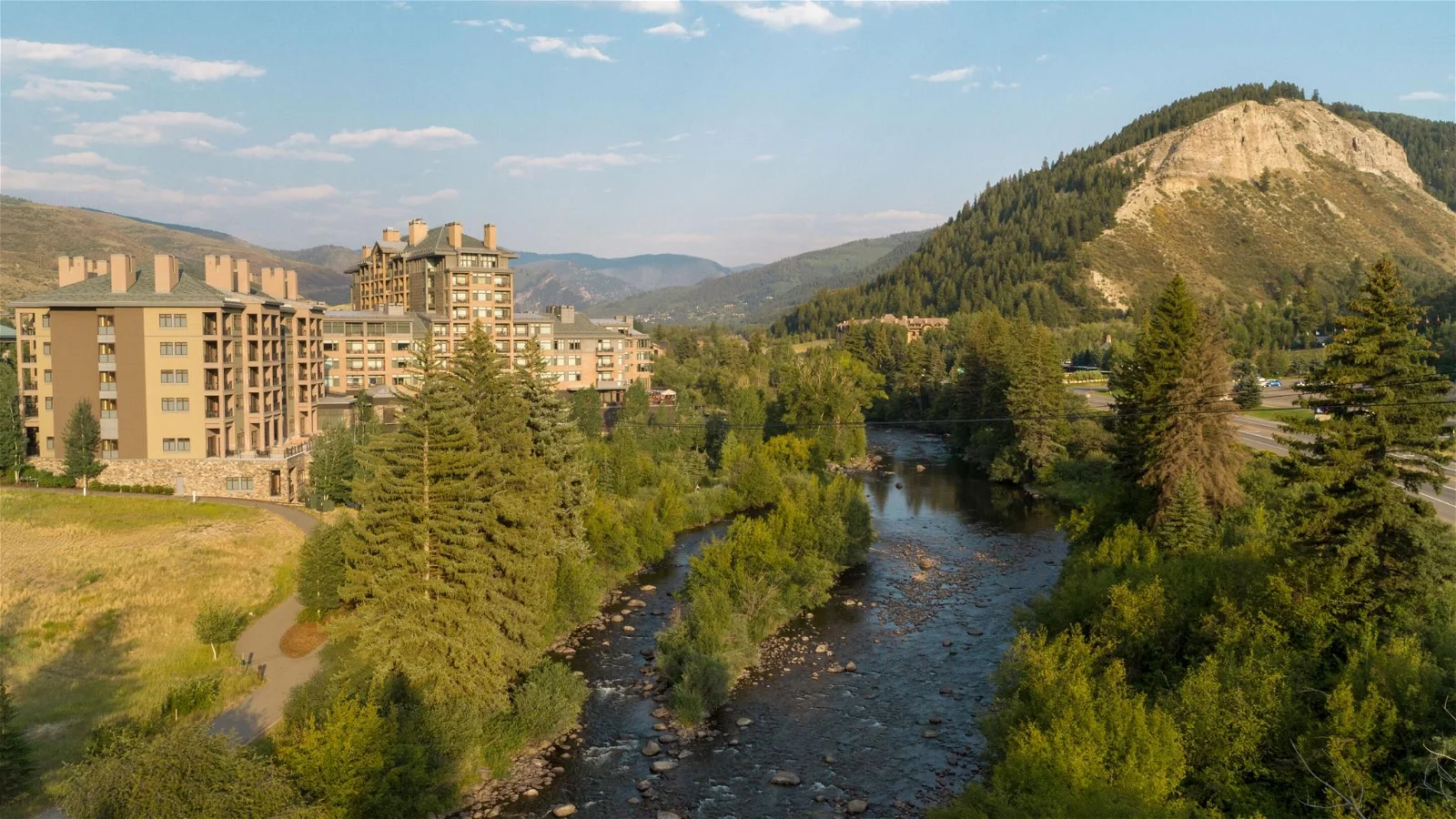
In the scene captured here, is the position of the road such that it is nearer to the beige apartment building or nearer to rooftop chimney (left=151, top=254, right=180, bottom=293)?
the beige apartment building

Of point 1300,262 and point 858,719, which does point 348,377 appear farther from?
point 1300,262

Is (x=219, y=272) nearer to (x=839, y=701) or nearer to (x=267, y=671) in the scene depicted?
(x=267, y=671)

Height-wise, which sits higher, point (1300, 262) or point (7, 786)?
point (1300, 262)

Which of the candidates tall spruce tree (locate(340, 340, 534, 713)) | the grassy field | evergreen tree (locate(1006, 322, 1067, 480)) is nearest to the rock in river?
tall spruce tree (locate(340, 340, 534, 713))

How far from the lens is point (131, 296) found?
151 feet

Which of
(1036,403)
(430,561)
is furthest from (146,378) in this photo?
(1036,403)

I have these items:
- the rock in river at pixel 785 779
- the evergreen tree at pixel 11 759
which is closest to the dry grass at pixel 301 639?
the evergreen tree at pixel 11 759

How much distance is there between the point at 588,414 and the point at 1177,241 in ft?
500

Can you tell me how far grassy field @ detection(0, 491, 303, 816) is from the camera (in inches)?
947

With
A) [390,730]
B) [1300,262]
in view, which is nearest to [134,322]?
[390,730]

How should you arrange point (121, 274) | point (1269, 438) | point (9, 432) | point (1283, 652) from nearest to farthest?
1. point (1283, 652)
2. point (9, 432)
3. point (121, 274)
4. point (1269, 438)

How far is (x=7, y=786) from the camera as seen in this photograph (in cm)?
1881

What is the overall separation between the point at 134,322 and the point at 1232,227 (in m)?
186

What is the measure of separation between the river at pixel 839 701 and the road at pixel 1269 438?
1232 cm
